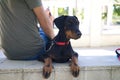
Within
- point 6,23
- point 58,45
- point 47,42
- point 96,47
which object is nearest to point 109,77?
point 58,45

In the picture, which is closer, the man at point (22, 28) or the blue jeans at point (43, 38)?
the man at point (22, 28)

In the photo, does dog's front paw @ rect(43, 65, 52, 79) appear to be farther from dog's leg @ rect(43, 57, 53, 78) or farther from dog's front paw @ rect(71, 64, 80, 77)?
dog's front paw @ rect(71, 64, 80, 77)

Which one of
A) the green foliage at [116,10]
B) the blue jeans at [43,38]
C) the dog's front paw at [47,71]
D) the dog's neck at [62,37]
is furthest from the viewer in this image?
the green foliage at [116,10]

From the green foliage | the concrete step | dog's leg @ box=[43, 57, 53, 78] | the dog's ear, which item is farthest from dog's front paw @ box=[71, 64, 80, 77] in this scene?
the green foliage

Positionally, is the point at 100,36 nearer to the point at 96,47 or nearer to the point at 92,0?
the point at 96,47

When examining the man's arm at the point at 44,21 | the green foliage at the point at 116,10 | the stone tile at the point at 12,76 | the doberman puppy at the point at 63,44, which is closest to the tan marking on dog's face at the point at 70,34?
the doberman puppy at the point at 63,44

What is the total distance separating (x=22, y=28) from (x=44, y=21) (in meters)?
0.16

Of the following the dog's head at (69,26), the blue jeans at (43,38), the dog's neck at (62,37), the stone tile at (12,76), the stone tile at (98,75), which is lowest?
the stone tile at (98,75)

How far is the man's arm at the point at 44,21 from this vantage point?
175cm

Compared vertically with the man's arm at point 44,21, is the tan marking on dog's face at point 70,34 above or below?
below

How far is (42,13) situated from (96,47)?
361 centimetres

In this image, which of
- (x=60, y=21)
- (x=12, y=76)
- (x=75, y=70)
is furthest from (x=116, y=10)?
(x=12, y=76)

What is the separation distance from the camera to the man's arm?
5.74 feet

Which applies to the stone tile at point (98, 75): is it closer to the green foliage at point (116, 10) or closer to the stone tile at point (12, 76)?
the stone tile at point (12, 76)
